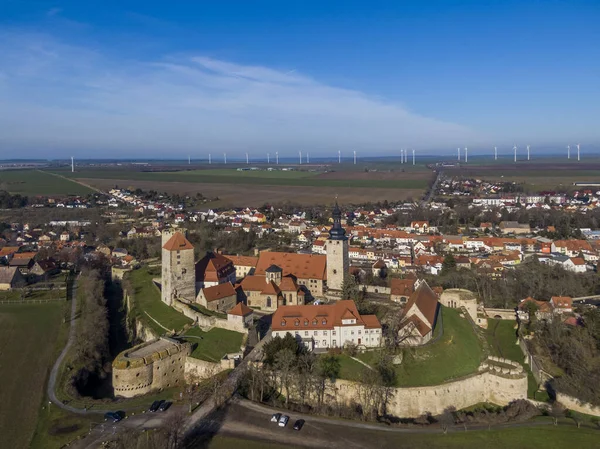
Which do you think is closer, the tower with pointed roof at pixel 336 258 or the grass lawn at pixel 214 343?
the grass lawn at pixel 214 343

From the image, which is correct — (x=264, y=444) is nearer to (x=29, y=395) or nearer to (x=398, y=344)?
(x=398, y=344)

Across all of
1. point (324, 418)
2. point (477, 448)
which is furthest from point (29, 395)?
point (477, 448)

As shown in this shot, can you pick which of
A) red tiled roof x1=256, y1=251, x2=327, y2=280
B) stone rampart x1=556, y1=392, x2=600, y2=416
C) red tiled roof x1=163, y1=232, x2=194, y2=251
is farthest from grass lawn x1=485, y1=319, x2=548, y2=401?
red tiled roof x1=163, y1=232, x2=194, y2=251

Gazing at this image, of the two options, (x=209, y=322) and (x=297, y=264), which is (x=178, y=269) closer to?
(x=209, y=322)

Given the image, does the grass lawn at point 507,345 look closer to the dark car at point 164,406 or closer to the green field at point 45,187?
the dark car at point 164,406

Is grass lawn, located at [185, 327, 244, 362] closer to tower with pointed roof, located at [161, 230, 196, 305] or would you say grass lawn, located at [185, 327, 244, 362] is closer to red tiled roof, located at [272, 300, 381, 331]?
red tiled roof, located at [272, 300, 381, 331]

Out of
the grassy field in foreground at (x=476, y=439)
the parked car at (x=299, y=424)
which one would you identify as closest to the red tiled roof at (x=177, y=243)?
the parked car at (x=299, y=424)

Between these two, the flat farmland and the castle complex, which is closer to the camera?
the castle complex
